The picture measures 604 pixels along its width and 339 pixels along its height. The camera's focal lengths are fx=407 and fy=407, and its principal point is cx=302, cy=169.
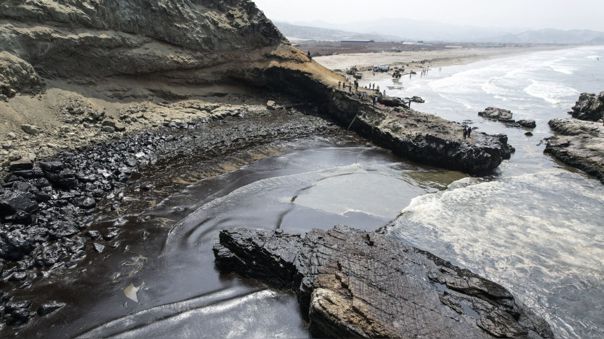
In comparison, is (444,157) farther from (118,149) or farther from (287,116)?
(118,149)

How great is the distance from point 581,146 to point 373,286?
28177 millimetres

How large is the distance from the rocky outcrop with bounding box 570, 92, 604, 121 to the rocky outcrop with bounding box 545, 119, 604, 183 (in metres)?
7.17

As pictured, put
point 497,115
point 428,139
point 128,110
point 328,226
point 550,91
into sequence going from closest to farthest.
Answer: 1. point 328,226
2. point 428,139
3. point 128,110
4. point 497,115
5. point 550,91

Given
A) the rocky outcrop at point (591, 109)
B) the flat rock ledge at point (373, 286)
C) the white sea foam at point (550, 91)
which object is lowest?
the white sea foam at point (550, 91)

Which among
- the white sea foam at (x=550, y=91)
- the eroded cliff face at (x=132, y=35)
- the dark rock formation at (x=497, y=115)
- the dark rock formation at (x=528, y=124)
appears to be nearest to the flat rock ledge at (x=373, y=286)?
the eroded cliff face at (x=132, y=35)

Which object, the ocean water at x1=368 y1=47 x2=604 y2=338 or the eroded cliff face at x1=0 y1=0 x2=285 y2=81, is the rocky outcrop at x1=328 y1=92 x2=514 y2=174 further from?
the eroded cliff face at x1=0 y1=0 x2=285 y2=81

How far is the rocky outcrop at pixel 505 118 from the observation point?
42469mm

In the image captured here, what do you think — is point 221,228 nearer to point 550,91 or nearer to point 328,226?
point 328,226

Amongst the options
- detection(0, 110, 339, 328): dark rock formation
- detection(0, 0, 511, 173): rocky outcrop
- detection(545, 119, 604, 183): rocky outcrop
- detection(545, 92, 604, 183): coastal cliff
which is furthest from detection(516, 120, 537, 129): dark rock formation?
detection(0, 110, 339, 328): dark rock formation

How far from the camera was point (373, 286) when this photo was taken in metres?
13.2

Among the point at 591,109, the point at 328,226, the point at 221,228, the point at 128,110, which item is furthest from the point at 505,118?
the point at 128,110

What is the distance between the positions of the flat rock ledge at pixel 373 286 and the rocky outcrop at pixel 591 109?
40.1 meters

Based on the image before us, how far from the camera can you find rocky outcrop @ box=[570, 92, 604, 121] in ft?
145

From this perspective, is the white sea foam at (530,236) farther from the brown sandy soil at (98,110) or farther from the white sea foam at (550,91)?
the white sea foam at (550,91)
